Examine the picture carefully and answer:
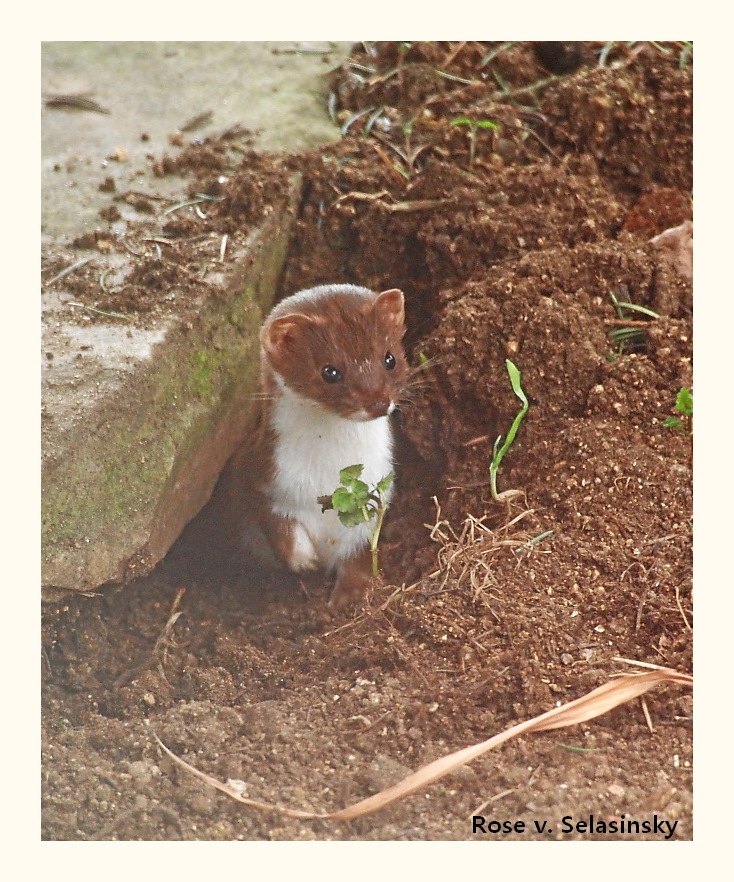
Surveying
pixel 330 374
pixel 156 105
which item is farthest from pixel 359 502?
pixel 156 105

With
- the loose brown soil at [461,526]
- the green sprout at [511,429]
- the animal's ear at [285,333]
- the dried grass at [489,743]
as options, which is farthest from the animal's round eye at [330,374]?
the dried grass at [489,743]

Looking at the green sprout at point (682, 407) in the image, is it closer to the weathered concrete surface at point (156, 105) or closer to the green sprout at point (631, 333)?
the green sprout at point (631, 333)

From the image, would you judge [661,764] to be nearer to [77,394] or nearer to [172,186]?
[77,394]

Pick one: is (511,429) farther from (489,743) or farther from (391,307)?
(489,743)

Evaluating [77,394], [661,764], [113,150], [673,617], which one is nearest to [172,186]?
[113,150]

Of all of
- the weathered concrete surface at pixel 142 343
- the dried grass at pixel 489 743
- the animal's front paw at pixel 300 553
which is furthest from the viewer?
the animal's front paw at pixel 300 553

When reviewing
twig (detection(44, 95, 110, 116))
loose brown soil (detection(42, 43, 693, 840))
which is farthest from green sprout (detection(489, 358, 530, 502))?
twig (detection(44, 95, 110, 116))

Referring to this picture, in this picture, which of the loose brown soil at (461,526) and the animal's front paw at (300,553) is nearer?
the loose brown soil at (461,526)
